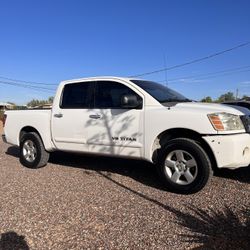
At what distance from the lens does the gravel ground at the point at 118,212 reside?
411cm

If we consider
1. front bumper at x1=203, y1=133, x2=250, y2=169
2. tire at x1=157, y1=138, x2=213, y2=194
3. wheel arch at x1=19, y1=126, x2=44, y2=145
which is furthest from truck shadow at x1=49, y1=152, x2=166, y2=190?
front bumper at x1=203, y1=133, x2=250, y2=169

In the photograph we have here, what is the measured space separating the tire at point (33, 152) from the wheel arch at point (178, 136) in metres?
2.85

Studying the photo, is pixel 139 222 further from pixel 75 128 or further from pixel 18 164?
pixel 18 164

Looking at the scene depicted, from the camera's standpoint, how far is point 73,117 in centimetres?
744

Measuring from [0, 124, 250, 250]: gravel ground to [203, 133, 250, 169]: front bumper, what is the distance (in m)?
→ 0.48

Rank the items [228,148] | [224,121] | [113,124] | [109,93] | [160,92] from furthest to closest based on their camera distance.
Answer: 1. [109,93]
2. [160,92]
3. [113,124]
4. [224,121]
5. [228,148]

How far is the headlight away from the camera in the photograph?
18.5 feet

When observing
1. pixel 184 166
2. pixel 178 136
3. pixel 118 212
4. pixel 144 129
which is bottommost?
pixel 118 212

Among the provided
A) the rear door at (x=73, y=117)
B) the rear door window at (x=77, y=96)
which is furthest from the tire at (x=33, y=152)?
the rear door window at (x=77, y=96)

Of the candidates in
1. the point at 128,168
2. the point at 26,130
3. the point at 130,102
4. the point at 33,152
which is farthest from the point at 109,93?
the point at 26,130

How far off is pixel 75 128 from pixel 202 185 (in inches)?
112

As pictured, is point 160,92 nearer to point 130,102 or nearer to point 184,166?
point 130,102

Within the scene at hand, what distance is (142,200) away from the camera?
554cm

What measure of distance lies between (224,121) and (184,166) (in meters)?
0.91
